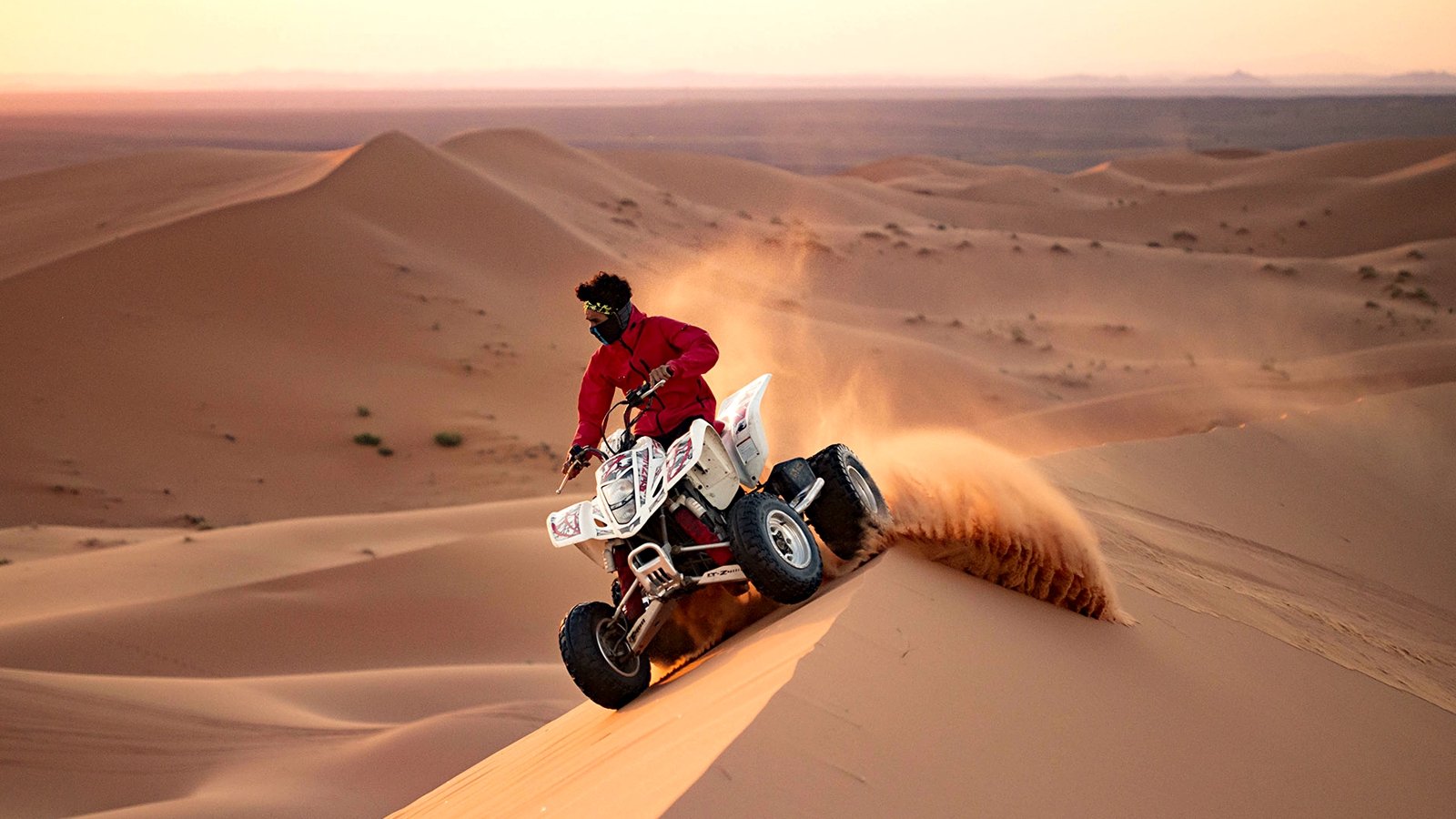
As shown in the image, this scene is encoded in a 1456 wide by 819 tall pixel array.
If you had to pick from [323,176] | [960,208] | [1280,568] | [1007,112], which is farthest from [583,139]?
[1280,568]

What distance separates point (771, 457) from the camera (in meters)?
12.7

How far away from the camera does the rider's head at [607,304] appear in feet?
18.4

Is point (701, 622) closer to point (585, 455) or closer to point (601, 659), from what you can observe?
point (601, 659)

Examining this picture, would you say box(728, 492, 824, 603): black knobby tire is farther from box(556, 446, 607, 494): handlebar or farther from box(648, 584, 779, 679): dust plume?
box(556, 446, 607, 494): handlebar

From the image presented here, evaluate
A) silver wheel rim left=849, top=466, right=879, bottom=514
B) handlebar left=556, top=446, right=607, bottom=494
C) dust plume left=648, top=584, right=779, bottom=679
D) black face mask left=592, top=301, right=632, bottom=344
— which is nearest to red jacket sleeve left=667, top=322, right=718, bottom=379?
black face mask left=592, top=301, right=632, bottom=344

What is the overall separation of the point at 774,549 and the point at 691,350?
1072 mm

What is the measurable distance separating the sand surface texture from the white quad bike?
0.78ft

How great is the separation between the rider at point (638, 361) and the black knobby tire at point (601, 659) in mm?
678

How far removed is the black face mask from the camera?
5.68 meters

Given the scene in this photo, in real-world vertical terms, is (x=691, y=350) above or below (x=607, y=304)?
below

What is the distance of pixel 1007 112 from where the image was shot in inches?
6914

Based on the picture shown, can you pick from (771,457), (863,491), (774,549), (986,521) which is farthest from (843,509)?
(771,457)

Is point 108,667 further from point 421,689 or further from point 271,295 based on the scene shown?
point 271,295

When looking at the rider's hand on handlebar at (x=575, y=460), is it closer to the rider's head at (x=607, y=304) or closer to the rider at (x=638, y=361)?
the rider at (x=638, y=361)
